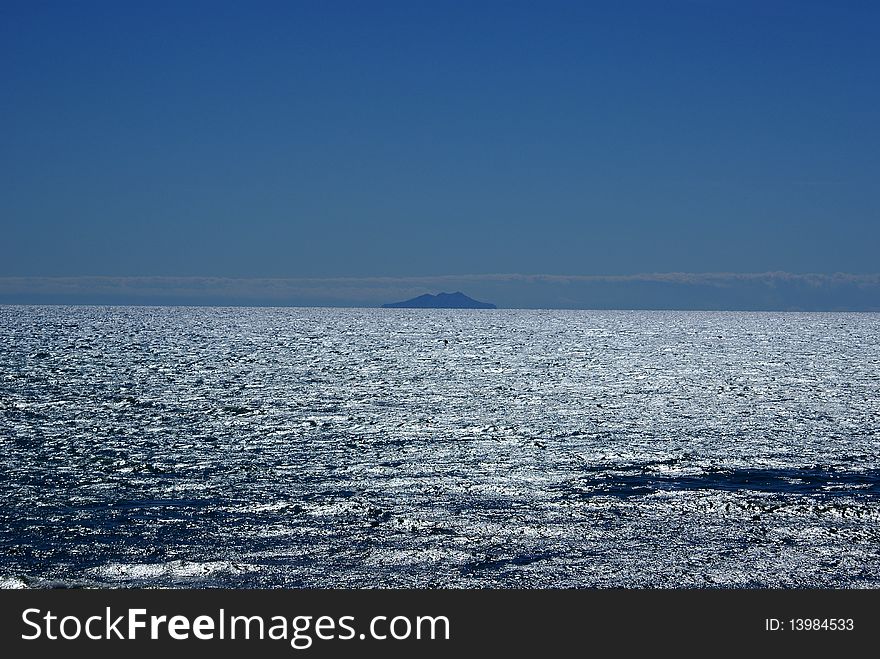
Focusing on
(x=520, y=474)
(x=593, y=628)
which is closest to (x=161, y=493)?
(x=520, y=474)

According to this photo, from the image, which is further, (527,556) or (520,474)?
(520,474)

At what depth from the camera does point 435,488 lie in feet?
109

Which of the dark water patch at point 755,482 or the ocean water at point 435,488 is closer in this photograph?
the ocean water at point 435,488

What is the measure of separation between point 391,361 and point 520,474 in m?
89.9

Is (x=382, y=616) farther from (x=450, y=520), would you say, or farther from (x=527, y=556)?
(x=450, y=520)

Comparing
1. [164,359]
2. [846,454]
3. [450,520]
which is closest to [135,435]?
[450,520]

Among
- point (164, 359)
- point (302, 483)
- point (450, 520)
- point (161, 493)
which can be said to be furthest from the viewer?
point (164, 359)

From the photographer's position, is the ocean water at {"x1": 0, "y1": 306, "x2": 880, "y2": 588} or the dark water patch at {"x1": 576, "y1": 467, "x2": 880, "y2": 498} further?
the dark water patch at {"x1": 576, "y1": 467, "x2": 880, "y2": 498}

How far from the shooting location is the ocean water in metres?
22.9

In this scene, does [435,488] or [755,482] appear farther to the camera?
[755,482]

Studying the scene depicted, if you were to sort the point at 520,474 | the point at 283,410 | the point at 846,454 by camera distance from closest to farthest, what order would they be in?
1. the point at 520,474
2. the point at 846,454
3. the point at 283,410

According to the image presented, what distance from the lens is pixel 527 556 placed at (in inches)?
944

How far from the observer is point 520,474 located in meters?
36.4

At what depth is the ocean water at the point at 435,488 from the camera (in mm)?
22938
